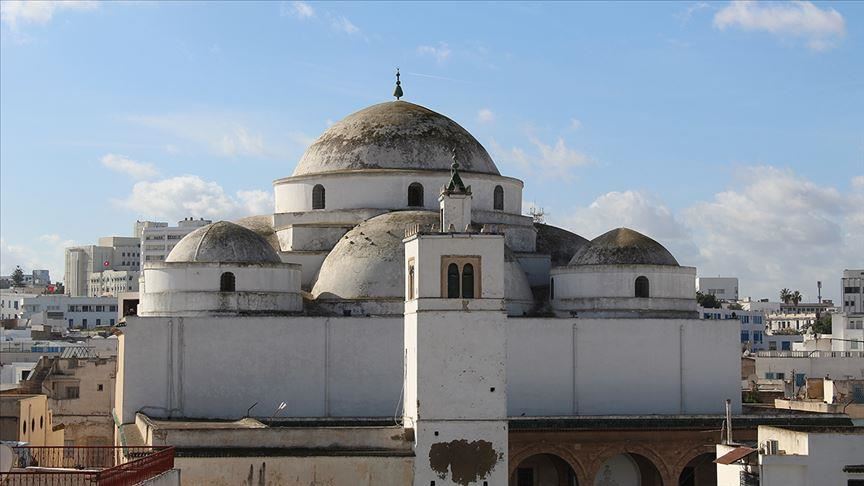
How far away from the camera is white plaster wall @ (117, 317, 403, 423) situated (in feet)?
125

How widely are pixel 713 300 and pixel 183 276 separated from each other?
65.3m

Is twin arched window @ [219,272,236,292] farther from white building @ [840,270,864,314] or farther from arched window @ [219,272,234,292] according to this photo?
white building @ [840,270,864,314]

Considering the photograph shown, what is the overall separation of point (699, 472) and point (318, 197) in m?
14.3

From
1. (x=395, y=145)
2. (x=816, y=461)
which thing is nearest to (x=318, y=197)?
(x=395, y=145)

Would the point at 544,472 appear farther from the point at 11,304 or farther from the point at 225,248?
the point at 11,304

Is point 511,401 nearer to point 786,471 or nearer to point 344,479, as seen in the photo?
point 344,479

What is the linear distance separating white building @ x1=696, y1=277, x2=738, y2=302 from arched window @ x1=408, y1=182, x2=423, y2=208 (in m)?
79.4

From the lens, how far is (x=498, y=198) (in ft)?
148

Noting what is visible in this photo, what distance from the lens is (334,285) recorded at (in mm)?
40125

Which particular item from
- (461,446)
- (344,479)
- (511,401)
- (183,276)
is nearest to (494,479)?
(461,446)

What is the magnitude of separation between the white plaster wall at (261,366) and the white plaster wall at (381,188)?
20.1 feet

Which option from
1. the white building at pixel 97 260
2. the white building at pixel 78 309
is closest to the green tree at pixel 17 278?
the white building at pixel 97 260

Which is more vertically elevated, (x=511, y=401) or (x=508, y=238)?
(x=508, y=238)

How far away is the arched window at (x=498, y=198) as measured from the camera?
45062 mm
